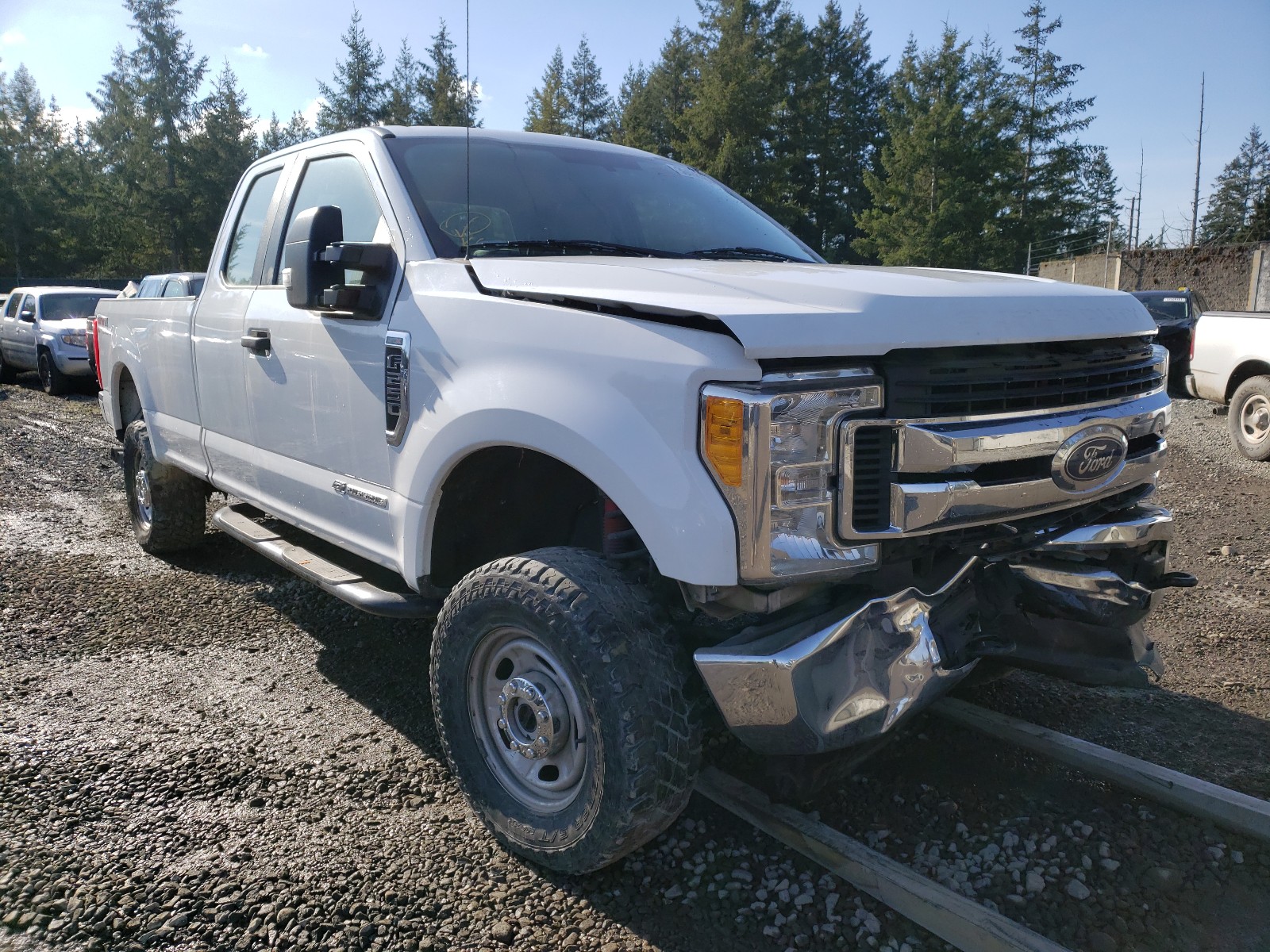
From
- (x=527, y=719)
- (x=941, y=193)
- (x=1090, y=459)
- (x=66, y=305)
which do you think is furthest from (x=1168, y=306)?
(x=941, y=193)

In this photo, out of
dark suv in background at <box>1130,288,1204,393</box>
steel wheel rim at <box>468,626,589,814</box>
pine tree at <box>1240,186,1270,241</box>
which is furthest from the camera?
pine tree at <box>1240,186,1270,241</box>

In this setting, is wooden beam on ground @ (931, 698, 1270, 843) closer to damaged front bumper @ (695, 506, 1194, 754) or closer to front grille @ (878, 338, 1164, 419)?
damaged front bumper @ (695, 506, 1194, 754)

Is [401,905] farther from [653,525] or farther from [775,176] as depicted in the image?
[775,176]

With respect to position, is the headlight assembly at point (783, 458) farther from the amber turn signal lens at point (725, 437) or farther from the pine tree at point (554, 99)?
the pine tree at point (554, 99)

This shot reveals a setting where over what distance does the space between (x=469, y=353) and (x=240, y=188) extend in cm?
266

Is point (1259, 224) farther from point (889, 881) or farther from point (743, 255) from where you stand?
point (889, 881)

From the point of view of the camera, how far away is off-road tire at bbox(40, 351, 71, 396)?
1500 centimetres

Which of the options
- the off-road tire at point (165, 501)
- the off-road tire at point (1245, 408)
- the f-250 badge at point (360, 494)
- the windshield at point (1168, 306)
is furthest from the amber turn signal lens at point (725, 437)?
the windshield at point (1168, 306)

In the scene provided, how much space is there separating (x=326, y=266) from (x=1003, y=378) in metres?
2.17

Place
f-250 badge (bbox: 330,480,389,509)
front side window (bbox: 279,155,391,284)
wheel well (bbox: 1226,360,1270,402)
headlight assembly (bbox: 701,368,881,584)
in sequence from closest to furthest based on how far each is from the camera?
headlight assembly (bbox: 701,368,881,584) → f-250 badge (bbox: 330,480,389,509) → front side window (bbox: 279,155,391,284) → wheel well (bbox: 1226,360,1270,402)

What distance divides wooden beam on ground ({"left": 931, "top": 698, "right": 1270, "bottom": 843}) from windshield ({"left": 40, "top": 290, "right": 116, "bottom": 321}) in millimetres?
15813

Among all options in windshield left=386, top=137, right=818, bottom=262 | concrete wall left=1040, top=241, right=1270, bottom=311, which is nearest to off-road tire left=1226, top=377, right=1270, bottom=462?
windshield left=386, top=137, right=818, bottom=262

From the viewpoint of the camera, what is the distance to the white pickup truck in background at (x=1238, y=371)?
29.0 ft

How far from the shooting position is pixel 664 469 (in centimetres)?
218
